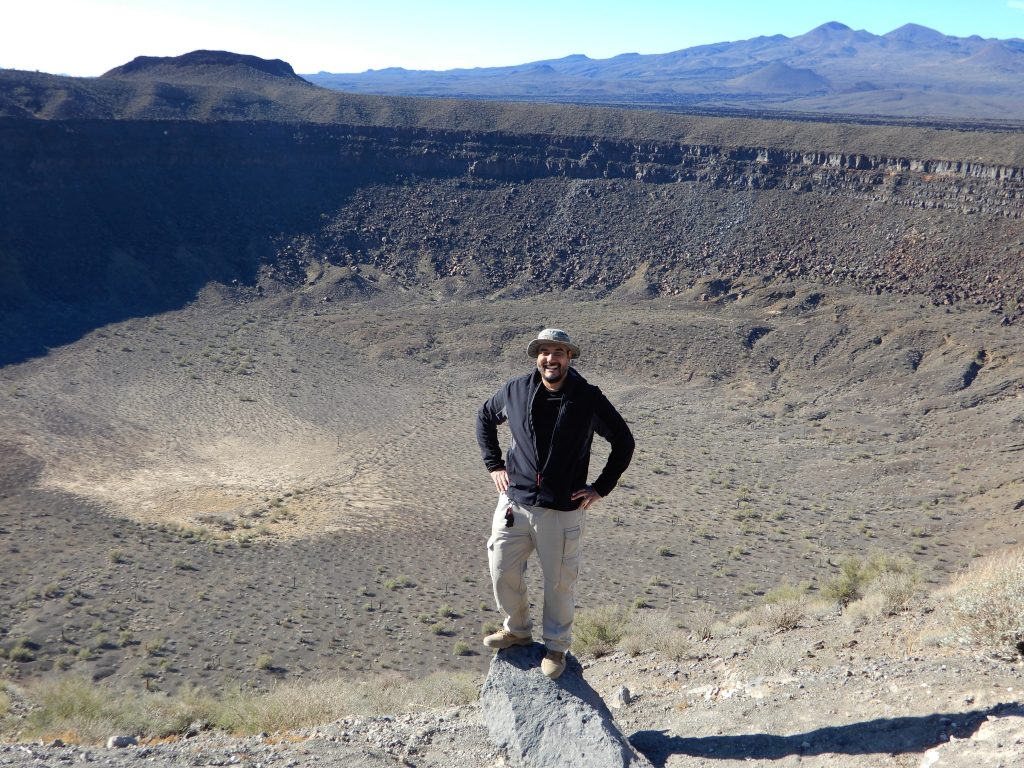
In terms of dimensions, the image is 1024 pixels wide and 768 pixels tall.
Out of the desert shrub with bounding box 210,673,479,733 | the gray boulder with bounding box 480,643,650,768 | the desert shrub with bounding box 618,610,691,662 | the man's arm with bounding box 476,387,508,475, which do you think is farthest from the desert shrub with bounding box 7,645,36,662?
the man's arm with bounding box 476,387,508,475

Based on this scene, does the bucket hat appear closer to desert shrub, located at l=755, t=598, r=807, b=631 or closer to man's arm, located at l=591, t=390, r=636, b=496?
man's arm, located at l=591, t=390, r=636, b=496

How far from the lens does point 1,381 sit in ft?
102

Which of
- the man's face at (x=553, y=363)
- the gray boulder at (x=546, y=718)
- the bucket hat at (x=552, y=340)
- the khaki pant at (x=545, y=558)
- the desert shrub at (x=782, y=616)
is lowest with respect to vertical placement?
the desert shrub at (x=782, y=616)

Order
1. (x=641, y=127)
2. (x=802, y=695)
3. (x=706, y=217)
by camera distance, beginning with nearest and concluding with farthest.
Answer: (x=802, y=695)
(x=706, y=217)
(x=641, y=127)

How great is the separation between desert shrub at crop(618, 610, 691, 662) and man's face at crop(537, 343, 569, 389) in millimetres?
5467

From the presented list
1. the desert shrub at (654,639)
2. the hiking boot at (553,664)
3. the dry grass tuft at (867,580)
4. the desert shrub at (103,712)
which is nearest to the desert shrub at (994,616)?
the dry grass tuft at (867,580)

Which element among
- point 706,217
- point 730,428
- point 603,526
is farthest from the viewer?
point 706,217

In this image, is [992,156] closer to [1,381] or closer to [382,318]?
[382,318]

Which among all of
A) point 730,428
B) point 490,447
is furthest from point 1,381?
point 490,447

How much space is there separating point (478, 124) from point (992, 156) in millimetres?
29423

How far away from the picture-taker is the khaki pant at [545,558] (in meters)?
6.34

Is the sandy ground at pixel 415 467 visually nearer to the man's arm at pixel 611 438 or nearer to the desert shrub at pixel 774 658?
the desert shrub at pixel 774 658

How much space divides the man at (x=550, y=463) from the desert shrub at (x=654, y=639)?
14.5 feet

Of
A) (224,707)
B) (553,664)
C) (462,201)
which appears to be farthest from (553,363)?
(462,201)
